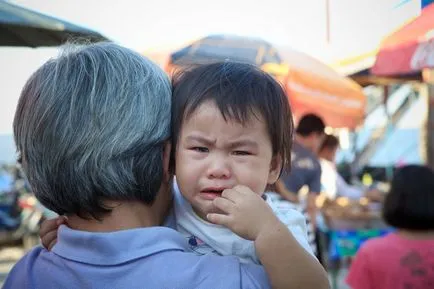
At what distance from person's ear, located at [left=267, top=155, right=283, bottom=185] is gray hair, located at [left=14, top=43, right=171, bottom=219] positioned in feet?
1.05

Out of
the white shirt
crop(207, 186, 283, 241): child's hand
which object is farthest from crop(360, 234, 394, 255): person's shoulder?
crop(207, 186, 283, 241): child's hand

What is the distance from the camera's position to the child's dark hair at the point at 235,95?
1.33 metres

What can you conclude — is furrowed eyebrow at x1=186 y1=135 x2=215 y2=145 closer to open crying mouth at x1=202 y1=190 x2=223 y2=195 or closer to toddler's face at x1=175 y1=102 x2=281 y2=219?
toddler's face at x1=175 y1=102 x2=281 y2=219

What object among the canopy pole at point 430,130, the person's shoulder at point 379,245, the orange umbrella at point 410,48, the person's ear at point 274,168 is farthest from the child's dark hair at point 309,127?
the person's ear at point 274,168

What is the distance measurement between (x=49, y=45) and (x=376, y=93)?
12591 millimetres

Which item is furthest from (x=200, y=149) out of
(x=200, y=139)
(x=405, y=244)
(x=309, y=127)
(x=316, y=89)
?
(x=316, y=89)

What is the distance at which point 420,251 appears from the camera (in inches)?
109

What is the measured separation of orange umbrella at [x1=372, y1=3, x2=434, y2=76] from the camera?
11.6ft

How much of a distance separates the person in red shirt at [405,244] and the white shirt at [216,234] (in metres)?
1.47

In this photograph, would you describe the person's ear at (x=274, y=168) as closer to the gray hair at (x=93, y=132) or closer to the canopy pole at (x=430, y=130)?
the gray hair at (x=93, y=132)

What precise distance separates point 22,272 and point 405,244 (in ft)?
6.58

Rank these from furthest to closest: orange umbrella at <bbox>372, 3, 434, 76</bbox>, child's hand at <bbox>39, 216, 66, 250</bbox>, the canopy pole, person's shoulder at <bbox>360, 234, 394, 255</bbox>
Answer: the canopy pole
orange umbrella at <bbox>372, 3, 434, 76</bbox>
person's shoulder at <bbox>360, 234, 394, 255</bbox>
child's hand at <bbox>39, 216, 66, 250</bbox>

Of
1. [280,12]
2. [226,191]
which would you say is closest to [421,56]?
[280,12]

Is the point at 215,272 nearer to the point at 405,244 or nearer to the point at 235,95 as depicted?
the point at 235,95
